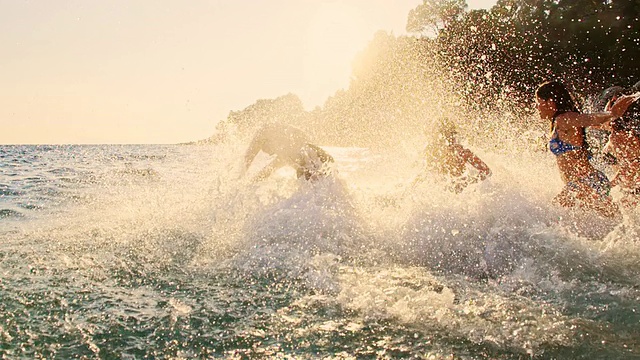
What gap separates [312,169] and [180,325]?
197 inches

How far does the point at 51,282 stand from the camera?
4051 millimetres

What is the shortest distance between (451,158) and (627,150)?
2484 millimetres

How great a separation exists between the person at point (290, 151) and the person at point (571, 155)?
365 cm

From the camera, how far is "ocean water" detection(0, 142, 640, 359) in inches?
115

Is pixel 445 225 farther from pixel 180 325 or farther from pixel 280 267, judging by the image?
pixel 180 325

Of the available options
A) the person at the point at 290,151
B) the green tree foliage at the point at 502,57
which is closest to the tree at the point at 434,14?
the green tree foliage at the point at 502,57

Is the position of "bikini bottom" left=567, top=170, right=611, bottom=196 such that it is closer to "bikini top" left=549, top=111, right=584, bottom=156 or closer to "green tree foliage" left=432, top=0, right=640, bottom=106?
"bikini top" left=549, top=111, right=584, bottom=156

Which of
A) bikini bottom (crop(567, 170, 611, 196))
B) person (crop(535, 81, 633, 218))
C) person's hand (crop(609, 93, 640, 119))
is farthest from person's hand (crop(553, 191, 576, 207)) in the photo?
person's hand (crop(609, 93, 640, 119))

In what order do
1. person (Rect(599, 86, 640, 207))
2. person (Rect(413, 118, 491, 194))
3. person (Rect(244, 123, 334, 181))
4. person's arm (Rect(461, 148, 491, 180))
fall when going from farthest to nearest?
person (Rect(244, 123, 334, 181))
person (Rect(413, 118, 491, 194))
person's arm (Rect(461, 148, 491, 180))
person (Rect(599, 86, 640, 207))

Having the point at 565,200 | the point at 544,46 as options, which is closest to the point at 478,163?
the point at 565,200

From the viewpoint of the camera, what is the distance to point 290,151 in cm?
839

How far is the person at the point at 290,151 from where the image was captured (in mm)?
7961

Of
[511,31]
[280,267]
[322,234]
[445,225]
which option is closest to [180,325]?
[280,267]

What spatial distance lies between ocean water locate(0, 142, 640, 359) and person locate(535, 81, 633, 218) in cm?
28
